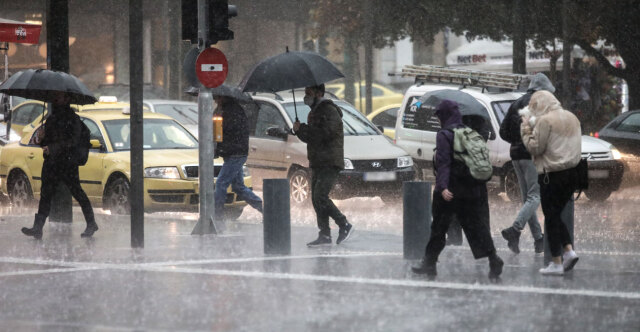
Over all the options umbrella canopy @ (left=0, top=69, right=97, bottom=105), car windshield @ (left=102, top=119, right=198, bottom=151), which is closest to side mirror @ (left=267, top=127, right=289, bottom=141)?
car windshield @ (left=102, top=119, right=198, bottom=151)

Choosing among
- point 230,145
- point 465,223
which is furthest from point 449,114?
point 230,145

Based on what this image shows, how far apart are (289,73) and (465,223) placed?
3116 mm

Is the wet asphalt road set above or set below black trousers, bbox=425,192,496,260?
below

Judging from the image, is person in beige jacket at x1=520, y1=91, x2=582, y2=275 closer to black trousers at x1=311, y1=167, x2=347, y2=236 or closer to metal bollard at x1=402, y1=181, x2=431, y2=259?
metal bollard at x1=402, y1=181, x2=431, y2=259

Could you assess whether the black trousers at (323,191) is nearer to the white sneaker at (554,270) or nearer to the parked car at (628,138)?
the white sneaker at (554,270)

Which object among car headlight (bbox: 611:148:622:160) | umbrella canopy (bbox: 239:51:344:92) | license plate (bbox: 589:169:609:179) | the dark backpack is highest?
umbrella canopy (bbox: 239:51:344:92)

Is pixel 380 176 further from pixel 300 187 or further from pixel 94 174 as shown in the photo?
pixel 94 174

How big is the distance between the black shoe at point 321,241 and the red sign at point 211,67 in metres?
1.96

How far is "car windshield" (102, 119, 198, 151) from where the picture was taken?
1630 centimetres

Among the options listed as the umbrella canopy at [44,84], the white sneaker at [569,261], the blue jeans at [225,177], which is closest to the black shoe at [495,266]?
the white sneaker at [569,261]

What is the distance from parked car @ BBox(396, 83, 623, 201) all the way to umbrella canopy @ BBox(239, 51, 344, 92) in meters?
Result: 5.94

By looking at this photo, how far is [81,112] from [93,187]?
192 centimetres

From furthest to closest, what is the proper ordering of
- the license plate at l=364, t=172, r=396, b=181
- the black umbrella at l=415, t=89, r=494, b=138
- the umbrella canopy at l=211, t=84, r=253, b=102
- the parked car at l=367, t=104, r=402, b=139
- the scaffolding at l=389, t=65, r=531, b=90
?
the parked car at l=367, t=104, r=402, b=139 → the scaffolding at l=389, t=65, r=531, b=90 → the license plate at l=364, t=172, r=396, b=181 → the umbrella canopy at l=211, t=84, r=253, b=102 → the black umbrella at l=415, t=89, r=494, b=138

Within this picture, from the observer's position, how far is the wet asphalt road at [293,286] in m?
7.82
